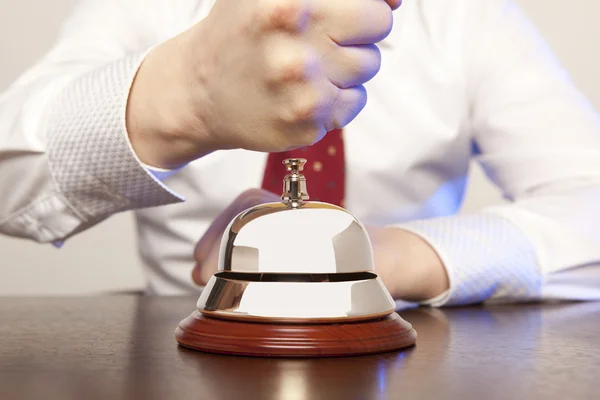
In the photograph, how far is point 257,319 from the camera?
43 centimetres

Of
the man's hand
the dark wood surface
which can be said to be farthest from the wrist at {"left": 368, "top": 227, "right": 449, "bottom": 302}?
the dark wood surface

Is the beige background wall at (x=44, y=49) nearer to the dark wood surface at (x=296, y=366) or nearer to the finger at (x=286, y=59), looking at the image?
the dark wood surface at (x=296, y=366)

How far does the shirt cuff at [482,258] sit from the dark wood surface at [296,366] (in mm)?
192

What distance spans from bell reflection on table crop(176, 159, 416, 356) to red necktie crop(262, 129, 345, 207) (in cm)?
63

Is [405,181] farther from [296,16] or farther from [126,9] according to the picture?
[296,16]

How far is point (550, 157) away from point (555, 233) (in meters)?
0.21

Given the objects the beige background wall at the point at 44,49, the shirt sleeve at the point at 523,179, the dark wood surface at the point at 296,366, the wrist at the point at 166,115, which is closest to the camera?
the dark wood surface at the point at 296,366

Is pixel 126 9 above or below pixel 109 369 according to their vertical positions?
above

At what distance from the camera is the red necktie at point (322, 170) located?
3.64ft

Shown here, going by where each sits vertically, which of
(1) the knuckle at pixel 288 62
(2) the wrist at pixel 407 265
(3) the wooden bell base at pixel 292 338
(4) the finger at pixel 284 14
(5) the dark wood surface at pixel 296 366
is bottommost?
(5) the dark wood surface at pixel 296 366

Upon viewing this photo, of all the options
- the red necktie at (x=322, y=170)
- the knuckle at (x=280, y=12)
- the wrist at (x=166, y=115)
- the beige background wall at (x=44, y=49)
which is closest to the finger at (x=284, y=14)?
the knuckle at (x=280, y=12)

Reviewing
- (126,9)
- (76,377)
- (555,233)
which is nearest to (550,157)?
(555,233)

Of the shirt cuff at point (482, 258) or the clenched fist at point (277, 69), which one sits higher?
the clenched fist at point (277, 69)

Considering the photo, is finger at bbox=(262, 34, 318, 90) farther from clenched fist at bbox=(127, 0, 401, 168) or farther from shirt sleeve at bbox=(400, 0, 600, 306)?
shirt sleeve at bbox=(400, 0, 600, 306)
